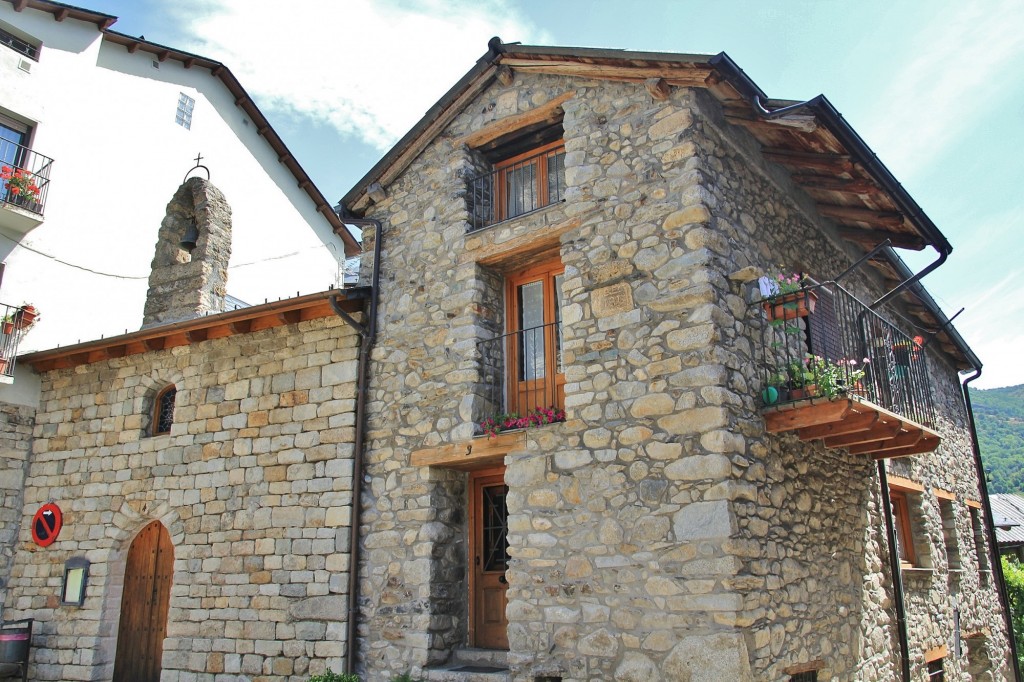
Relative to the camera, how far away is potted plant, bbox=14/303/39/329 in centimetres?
1075

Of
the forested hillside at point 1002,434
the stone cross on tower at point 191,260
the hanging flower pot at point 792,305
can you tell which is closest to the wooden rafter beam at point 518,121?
the hanging flower pot at point 792,305

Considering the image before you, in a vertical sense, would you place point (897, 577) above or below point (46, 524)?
below

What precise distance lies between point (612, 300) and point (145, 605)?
698 cm

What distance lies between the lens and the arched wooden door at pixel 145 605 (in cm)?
924

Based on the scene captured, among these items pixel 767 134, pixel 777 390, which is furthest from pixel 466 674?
pixel 767 134

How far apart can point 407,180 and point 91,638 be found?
665 centimetres

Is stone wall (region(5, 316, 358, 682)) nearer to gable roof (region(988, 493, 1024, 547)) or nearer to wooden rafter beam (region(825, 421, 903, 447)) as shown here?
wooden rafter beam (region(825, 421, 903, 447))

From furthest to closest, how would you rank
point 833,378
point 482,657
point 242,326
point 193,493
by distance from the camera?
point 242,326
point 193,493
point 482,657
point 833,378

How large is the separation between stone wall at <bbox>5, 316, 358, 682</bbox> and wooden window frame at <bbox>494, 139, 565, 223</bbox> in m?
2.24

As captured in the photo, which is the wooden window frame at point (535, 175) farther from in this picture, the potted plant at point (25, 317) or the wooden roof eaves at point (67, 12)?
the wooden roof eaves at point (67, 12)

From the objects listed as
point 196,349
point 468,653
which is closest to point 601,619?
point 468,653

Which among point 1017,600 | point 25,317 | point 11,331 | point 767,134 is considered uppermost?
point 767,134

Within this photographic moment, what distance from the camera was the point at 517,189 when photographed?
854 cm

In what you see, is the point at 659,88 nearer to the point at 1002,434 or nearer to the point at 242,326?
the point at 242,326
